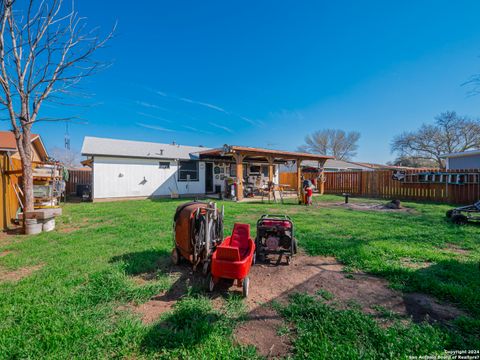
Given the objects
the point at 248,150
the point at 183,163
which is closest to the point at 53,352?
the point at 248,150

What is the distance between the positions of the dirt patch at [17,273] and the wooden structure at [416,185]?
16578 millimetres

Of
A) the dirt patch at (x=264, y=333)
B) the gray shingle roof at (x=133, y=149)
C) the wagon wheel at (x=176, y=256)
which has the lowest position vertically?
the dirt patch at (x=264, y=333)

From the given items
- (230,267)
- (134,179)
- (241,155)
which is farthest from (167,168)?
(230,267)

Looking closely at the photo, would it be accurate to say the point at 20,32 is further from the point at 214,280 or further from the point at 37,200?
the point at 214,280

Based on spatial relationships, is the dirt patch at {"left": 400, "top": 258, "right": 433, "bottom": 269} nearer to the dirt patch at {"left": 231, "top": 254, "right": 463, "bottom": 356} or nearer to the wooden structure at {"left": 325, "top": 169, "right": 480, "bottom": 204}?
the dirt patch at {"left": 231, "top": 254, "right": 463, "bottom": 356}

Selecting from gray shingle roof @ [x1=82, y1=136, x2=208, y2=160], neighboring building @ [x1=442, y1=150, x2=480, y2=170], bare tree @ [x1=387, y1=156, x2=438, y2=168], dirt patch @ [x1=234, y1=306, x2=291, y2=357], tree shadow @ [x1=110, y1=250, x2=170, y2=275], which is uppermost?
bare tree @ [x1=387, y1=156, x2=438, y2=168]

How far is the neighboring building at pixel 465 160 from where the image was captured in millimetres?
13319

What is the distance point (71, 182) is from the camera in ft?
54.3

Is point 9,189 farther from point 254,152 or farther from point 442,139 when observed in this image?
point 442,139

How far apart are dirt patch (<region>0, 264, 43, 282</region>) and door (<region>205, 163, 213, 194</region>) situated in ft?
42.5

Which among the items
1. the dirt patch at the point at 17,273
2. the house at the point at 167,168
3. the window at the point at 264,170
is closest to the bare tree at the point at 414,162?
the window at the point at 264,170

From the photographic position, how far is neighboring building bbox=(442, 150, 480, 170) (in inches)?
524

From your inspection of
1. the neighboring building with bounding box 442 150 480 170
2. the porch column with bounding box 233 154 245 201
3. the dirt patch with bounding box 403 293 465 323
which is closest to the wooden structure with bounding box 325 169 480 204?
the neighboring building with bounding box 442 150 480 170

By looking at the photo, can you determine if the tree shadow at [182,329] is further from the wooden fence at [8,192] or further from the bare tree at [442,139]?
the bare tree at [442,139]
